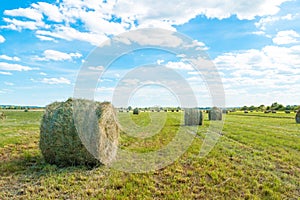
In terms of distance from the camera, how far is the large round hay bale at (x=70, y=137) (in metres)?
7.14

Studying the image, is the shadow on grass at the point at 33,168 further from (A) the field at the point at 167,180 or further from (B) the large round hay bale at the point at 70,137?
(B) the large round hay bale at the point at 70,137

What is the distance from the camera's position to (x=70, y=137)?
281 inches

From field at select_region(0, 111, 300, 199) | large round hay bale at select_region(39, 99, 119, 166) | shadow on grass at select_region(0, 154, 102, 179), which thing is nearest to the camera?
field at select_region(0, 111, 300, 199)

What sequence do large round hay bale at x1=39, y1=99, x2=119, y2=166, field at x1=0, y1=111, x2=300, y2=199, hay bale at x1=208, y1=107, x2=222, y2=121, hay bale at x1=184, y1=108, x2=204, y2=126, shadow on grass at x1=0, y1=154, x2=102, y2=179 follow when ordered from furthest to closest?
hay bale at x1=208, y1=107, x2=222, y2=121 → hay bale at x1=184, y1=108, x2=204, y2=126 → large round hay bale at x1=39, y1=99, x2=119, y2=166 → shadow on grass at x1=0, y1=154, x2=102, y2=179 → field at x1=0, y1=111, x2=300, y2=199

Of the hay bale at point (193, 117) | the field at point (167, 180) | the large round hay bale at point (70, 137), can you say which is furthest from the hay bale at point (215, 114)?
the large round hay bale at point (70, 137)

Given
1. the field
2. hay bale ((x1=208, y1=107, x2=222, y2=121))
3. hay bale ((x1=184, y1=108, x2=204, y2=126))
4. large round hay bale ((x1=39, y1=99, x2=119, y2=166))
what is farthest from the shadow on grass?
hay bale ((x1=208, y1=107, x2=222, y2=121))

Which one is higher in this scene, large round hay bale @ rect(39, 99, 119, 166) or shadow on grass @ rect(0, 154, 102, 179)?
large round hay bale @ rect(39, 99, 119, 166)

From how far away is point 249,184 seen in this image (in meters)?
6.03

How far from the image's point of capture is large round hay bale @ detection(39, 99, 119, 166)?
7.14 metres

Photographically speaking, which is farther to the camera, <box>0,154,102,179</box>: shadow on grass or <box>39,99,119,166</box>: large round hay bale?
<box>39,99,119,166</box>: large round hay bale

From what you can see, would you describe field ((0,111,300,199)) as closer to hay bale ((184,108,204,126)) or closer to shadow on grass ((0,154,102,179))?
shadow on grass ((0,154,102,179))

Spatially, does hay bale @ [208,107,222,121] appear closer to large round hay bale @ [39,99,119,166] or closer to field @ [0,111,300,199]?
field @ [0,111,300,199]

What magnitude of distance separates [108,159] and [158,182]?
7.45 feet

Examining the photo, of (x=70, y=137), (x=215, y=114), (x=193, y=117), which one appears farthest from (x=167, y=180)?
(x=215, y=114)
